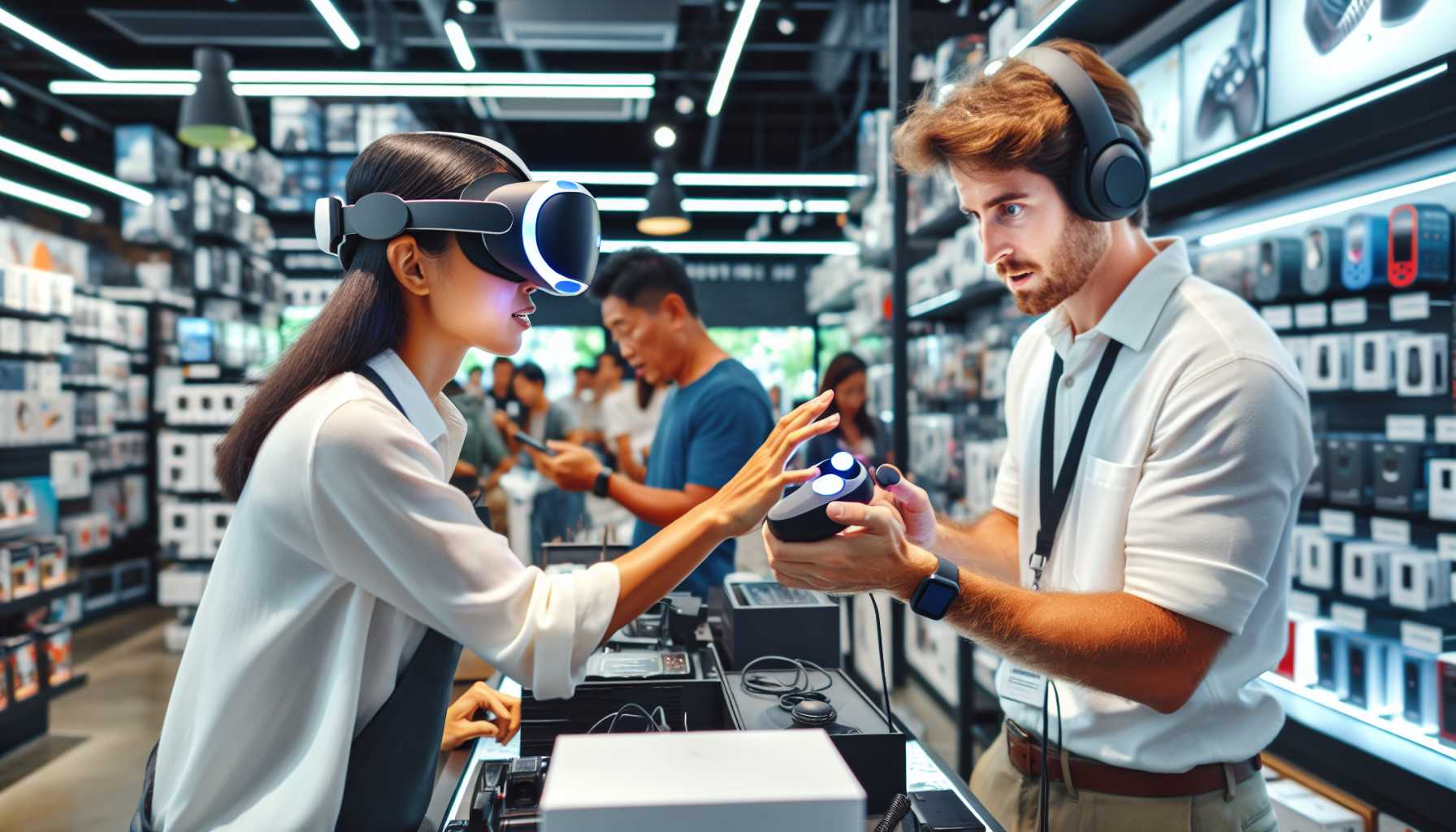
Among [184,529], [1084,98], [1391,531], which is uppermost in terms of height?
[1084,98]

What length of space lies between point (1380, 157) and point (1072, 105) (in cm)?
124

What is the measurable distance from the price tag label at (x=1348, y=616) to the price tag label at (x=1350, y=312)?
2.30ft

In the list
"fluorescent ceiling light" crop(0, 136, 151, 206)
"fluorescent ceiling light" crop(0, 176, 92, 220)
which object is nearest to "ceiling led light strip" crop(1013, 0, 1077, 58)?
"fluorescent ceiling light" crop(0, 136, 151, 206)

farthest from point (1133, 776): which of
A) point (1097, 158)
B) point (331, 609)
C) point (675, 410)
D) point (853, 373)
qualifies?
point (853, 373)

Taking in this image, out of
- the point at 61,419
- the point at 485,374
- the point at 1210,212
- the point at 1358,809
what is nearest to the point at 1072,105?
the point at 1210,212

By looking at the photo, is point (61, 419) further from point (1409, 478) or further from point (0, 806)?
point (1409, 478)

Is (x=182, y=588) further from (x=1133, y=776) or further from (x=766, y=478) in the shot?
(x=1133, y=776)

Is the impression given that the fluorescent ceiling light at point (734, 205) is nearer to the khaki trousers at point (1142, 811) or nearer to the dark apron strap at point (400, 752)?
the khaki trousers at point (1142, 811)

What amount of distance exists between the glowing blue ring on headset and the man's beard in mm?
688

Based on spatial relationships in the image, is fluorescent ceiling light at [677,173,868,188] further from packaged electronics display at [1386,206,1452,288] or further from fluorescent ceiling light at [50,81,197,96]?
packaged electronics display at [1386,206,1452,288]

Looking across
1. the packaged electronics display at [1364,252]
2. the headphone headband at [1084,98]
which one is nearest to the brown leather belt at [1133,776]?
the headphone headband at [1084,98]

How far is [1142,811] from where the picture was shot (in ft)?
4.36

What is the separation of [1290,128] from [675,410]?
1.75 metres

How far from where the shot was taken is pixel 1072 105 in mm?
1377
